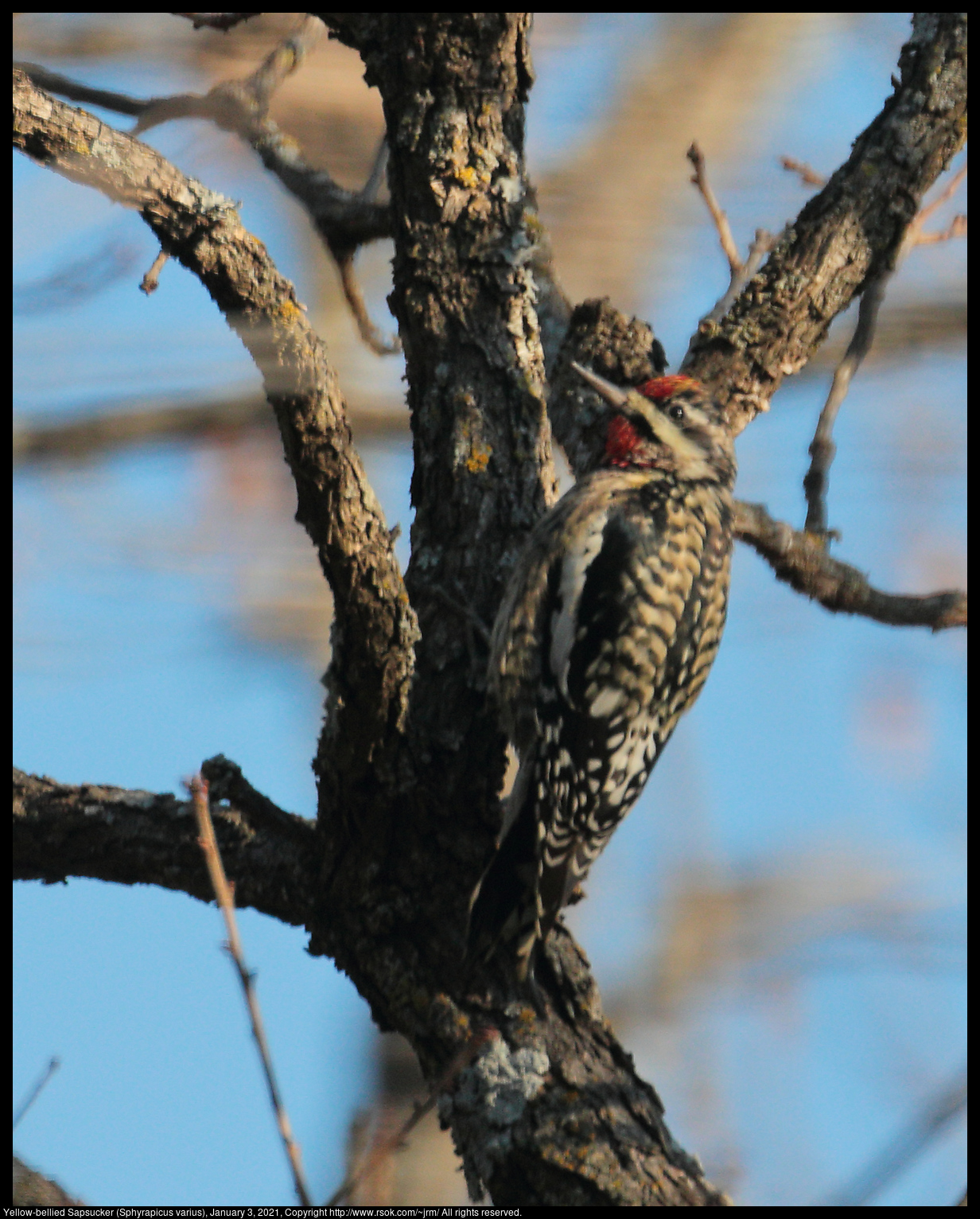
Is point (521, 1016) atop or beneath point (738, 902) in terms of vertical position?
beneath

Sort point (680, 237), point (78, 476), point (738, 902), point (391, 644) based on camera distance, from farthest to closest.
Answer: point (738, 902)
point (680, 237)
point (78, 476)
point (391, 644)

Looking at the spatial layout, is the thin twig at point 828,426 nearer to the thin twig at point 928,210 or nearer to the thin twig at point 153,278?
the thin twig at point 928,210

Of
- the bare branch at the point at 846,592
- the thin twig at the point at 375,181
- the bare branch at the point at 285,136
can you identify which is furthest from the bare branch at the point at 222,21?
the bare branch at the point at 846,592

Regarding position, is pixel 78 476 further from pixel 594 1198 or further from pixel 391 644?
pixel 594 1198

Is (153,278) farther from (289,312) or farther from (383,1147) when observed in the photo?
(383,1147)

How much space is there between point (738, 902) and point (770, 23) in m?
6.30

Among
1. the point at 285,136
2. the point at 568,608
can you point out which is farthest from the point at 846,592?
the point at 285,136

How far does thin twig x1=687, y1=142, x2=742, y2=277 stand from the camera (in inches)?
132

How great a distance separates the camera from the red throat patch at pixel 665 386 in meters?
3.55

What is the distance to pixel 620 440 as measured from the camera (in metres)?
3.84

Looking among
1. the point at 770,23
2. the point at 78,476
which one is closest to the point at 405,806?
the point at 78,476

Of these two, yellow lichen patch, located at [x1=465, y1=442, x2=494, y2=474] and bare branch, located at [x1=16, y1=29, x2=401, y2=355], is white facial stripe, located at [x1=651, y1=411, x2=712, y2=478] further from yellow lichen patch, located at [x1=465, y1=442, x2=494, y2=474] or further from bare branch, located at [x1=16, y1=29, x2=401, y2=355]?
bare branch, located at [x1=16, y1=29, x2=401, y2=355]

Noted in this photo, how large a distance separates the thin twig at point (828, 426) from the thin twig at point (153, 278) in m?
1.78

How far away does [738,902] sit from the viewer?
306 inches
